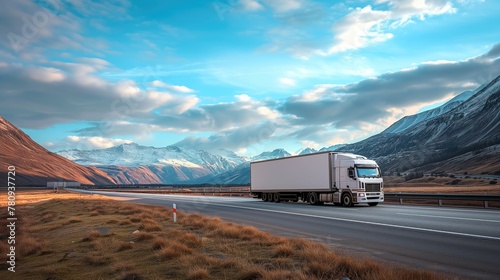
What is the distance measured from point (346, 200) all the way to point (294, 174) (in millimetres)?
6499

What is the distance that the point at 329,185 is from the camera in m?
30.5

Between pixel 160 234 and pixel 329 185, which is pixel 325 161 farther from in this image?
pixel 160 234

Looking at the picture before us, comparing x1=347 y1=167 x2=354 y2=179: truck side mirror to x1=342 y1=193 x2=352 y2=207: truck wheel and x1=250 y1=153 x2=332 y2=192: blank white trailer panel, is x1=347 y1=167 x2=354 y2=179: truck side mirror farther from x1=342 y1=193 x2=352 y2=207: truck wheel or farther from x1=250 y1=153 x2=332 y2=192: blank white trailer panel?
x1=250 y1=153 x2=332 y2=192: blank white trailer panel

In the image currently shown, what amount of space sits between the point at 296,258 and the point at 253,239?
3324 mm

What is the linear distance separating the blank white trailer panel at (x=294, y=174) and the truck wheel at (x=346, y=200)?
131 cm

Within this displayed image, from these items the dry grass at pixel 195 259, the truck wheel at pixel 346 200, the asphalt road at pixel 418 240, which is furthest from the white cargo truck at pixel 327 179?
the dry grass at pixel 195 259

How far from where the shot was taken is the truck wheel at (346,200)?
29.0 meters

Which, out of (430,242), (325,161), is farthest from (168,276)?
(325,161)

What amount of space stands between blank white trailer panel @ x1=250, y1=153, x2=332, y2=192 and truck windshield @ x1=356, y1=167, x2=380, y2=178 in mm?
2517

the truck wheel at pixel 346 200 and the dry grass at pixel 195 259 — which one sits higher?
the truck wheel at pixel 346 200

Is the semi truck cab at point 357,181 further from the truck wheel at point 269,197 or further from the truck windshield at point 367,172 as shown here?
the truck wheel at point 269,197

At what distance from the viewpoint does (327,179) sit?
101 feet

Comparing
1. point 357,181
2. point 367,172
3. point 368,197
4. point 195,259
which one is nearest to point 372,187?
point 368,197

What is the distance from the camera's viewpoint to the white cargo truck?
2873cm
